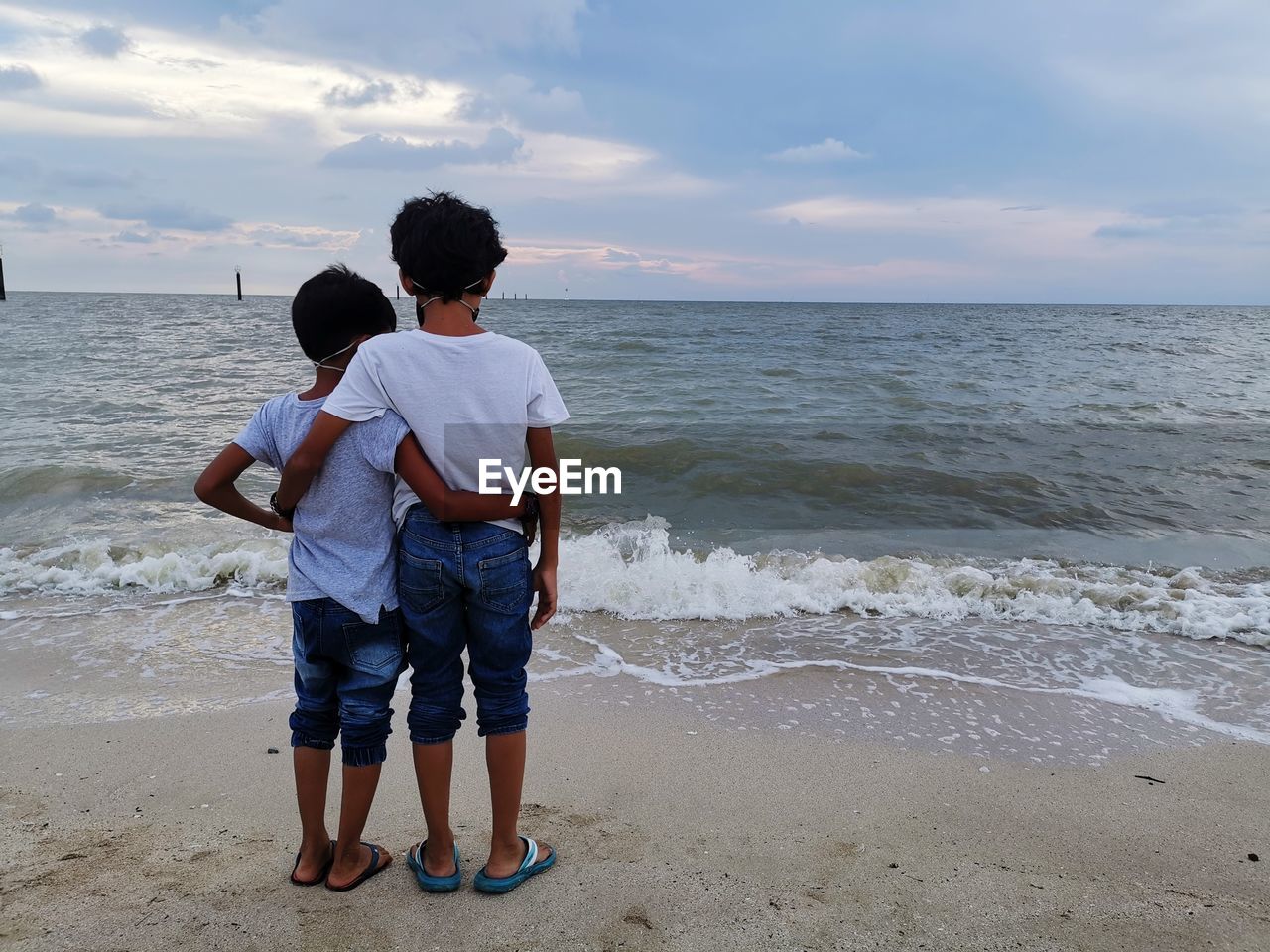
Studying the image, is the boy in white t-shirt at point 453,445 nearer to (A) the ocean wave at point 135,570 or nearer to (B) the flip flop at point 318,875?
(B) the flip flop at point 318,875

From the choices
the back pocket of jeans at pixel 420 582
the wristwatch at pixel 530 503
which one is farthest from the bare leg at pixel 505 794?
the wristwatch at pixel 530 503

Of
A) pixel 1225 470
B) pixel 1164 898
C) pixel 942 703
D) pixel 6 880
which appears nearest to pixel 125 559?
pixel 6 880

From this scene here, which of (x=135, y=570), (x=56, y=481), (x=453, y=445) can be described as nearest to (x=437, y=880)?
(x=453, y=445)

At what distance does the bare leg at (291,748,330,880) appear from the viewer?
2139 mm

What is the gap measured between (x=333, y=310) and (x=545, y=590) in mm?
926

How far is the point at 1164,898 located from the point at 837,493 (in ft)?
21.0

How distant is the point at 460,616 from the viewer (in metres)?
2.04

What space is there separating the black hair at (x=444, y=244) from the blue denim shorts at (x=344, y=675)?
854 mm

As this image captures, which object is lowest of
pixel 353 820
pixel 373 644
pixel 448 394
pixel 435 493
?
pixel 353 820

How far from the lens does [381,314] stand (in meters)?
2.12

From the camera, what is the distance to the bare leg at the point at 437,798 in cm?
212

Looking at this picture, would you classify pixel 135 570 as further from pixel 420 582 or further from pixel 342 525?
pixel 420 582

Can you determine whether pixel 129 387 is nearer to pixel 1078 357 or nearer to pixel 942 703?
pixel 942 703

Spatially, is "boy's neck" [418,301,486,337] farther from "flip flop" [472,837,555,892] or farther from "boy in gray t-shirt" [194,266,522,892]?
"flip flop" [472,837,555,892]
